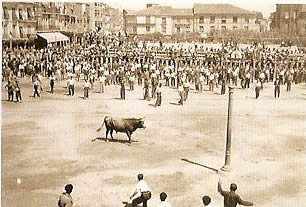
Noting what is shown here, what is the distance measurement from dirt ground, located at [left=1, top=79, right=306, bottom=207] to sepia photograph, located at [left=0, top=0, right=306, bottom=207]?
28mm

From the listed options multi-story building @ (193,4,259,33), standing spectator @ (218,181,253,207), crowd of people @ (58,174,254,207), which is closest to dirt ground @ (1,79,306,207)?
crowd of people @ (58,174,254,207)

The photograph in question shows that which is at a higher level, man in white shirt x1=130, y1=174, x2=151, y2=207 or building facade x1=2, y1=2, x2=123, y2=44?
building facade x1=2, y1=2, x2=123, y2=44

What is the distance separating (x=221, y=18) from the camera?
51.6ft

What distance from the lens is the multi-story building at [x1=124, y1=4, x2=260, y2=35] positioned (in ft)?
34.2

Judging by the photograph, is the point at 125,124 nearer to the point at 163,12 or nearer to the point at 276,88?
the point at 163,12

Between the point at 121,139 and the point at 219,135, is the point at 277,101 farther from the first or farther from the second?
the point at 121,139

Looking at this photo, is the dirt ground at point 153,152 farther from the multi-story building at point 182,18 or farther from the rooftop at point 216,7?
the rooftop at point 216,7

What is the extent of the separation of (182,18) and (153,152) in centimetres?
411

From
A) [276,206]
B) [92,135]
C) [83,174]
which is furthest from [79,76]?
[276,206]

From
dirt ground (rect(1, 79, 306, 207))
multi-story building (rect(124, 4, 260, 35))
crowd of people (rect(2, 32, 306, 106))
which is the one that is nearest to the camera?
dirt ground (rect(1, 79, 306, 207))

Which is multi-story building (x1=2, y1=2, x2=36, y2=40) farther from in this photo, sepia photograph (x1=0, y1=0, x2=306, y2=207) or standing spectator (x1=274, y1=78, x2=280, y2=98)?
standing spectator (x1=274, y1=78, x2=280, y2=98)

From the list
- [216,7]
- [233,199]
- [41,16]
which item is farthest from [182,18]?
[233,199]

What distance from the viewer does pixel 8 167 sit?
8.53 metres

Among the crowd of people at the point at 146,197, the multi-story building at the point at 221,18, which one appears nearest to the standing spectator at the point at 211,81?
the multi-story building at the point at 221,18
